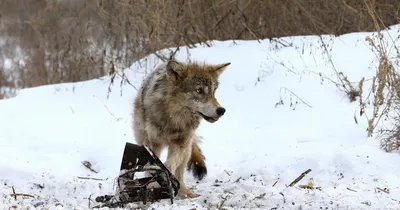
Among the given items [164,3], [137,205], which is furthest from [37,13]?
[137,205]

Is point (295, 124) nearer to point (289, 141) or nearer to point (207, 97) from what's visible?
point (289, 141)

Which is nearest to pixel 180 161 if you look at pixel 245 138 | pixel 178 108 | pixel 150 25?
pixel 178 108

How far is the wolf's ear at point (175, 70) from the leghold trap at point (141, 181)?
1.09 m

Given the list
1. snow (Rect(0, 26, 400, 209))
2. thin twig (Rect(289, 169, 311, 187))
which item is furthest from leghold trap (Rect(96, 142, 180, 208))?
thin twig (Rect(289, 169, 311, 187))

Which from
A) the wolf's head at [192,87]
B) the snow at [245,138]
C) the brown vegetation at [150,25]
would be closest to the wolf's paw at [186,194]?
the snow at [245,138]

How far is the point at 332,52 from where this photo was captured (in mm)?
10773

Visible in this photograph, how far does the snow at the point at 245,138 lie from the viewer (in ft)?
18.0

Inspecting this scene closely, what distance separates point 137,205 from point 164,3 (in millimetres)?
7136

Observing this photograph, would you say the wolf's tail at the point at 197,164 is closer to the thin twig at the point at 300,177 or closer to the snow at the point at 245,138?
the snow at the point at 245,138

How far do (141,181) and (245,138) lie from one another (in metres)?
3.48

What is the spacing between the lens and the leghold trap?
4.95 metres

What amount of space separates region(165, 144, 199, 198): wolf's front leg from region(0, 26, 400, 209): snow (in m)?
0.21

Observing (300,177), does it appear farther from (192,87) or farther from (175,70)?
(175,70)

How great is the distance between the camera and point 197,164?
642 centimetres
